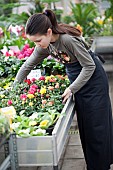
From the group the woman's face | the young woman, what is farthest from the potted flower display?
the woman's face

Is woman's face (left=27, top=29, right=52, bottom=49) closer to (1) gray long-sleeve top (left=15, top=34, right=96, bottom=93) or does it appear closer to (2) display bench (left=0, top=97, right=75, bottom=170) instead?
(1) gray long-sleeve top (left=15, top=34, right=96, bottom=93)

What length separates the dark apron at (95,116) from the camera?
2.86 m

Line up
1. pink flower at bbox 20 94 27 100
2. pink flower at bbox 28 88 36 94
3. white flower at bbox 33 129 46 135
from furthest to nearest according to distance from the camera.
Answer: pink flower at bbox 28 88 36 94 → pink flower at bbox 20 94 27 100 → white flower at bbox 33 129 46 135

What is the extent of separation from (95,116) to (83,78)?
1.19 feet

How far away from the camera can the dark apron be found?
2861 mm

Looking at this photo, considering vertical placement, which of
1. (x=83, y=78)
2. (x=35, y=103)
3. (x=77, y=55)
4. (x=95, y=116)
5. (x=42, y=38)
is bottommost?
(x=95, y=116)

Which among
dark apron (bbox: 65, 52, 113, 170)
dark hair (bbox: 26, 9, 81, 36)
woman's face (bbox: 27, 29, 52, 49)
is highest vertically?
dark hair (bbox: 26, 9, 81, 36)

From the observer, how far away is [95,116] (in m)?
2.91

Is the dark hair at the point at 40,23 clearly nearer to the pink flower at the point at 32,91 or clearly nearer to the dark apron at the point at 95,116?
the dark apron at the point at 95,116

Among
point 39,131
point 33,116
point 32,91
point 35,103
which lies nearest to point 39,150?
point 39,131

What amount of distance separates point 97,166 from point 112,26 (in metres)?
6.07

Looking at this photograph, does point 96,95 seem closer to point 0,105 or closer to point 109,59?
point 0,105

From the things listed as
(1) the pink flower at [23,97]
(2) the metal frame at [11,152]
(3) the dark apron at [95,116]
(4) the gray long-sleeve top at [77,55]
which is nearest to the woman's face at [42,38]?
(4) the gray long-sleeve top at [77,55]

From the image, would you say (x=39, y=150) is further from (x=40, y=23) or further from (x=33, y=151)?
(x=40, y=23)
